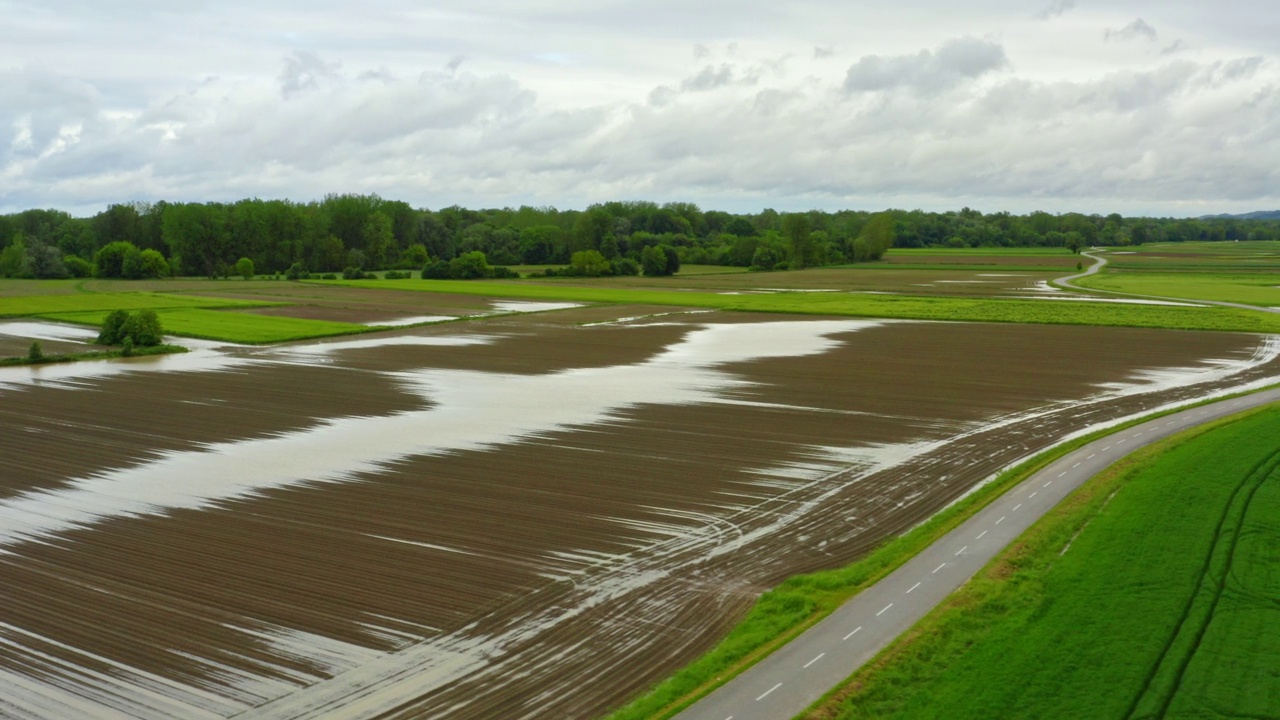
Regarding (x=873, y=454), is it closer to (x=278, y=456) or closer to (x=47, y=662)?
(x=278, y=456)

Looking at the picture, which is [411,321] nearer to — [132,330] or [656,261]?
[132,330]

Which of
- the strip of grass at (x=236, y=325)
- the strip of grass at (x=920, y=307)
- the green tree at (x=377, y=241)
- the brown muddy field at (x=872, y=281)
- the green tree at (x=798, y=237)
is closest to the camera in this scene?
the strip of grass at (x=236, y=325)

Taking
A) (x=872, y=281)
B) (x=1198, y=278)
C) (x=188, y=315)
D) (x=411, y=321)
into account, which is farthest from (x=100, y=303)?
(x=1198, y=278)

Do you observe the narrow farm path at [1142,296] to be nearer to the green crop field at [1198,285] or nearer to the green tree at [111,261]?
the green crop field at [1198,285]

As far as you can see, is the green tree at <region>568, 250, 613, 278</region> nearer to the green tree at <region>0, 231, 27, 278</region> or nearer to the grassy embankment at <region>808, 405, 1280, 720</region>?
the green tree at <region>0, 231, 27, 278</region>

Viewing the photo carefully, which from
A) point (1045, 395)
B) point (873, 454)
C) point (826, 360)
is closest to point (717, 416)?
point (873, 454)

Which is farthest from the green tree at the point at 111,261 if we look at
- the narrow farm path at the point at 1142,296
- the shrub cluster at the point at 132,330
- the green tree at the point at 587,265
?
the narrow farm path at the point at 1142,296
